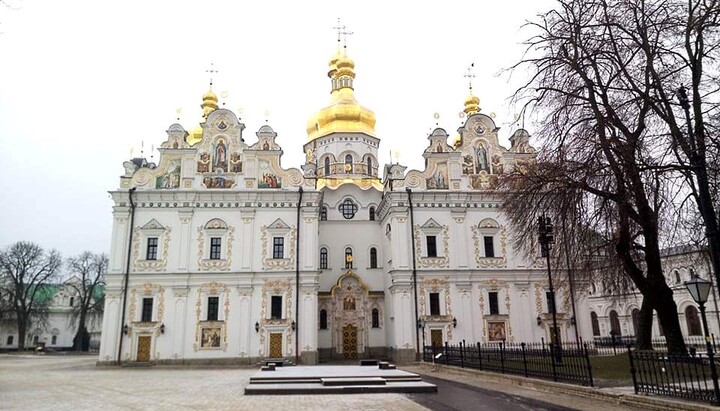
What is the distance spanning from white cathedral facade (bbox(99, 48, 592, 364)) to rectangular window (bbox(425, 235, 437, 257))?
0.21ft

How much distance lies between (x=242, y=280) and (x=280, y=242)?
3.12 metres

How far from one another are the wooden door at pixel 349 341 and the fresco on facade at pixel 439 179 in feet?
33.5

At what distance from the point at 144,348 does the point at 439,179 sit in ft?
65.7

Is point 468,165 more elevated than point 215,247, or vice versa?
point 468,165

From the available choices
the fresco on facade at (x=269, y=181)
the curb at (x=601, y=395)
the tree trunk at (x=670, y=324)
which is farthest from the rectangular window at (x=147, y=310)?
the tree trunk at (x=670, y=324)

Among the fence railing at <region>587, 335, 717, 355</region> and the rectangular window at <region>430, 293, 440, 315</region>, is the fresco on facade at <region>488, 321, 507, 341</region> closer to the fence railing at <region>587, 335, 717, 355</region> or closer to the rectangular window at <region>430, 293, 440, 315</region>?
the rectangular window at <region>430, 293, 440, 315</region>

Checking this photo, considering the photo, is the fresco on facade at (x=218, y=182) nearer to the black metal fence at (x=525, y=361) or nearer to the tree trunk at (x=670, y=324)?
the black metal fence at (x=525, y=361)

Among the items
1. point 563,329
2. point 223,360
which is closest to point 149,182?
point 223,360

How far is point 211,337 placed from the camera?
1190 inches

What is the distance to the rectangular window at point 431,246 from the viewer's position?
1289 inches

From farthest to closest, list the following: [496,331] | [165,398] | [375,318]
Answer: [375,318]
[496,331]
[165,398]

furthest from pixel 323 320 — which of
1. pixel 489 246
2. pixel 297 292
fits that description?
pixel 489 246

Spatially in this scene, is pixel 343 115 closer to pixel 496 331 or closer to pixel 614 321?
pixel 496 331

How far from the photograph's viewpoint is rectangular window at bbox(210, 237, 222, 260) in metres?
31.6
